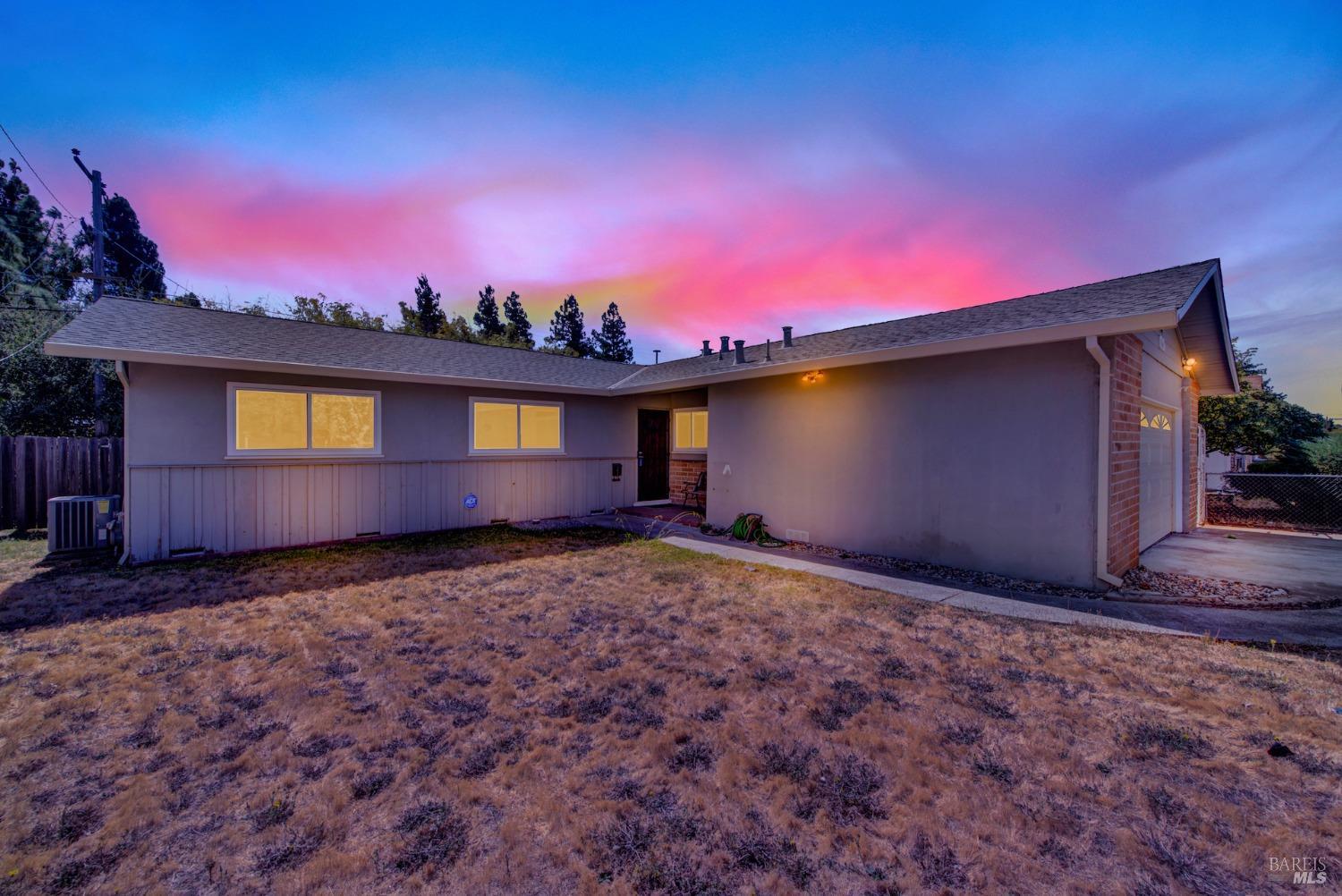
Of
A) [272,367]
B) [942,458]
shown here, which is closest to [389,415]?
[272,367]

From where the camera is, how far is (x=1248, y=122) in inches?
292

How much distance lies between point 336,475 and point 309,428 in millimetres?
801

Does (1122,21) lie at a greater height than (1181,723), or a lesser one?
greater

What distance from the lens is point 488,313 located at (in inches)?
1747

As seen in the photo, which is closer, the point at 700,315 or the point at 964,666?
the point at 964,666

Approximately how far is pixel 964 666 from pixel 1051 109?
8.41 m

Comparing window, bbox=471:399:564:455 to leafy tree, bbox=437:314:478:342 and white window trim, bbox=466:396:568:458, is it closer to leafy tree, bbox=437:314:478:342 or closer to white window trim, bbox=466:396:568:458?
white window trim, bbox=466:396:568:458

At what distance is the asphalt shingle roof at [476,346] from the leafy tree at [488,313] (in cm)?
3571

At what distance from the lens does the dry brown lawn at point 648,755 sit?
187 cm

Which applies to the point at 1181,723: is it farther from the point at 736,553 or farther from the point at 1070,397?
the point at 736,553

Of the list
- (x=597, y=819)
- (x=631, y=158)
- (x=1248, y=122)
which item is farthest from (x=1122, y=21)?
(x=597, y=819)

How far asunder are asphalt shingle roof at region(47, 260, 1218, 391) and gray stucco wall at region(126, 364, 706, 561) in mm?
417

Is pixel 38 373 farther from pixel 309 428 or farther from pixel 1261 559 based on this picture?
pixel 1261 559

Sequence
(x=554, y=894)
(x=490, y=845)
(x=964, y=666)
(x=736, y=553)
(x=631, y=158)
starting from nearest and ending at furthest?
(x=554, y=894) → (x=490, y=845) → (x=964, y=666) → (x=736, y=553) → (x=631, y=158)
